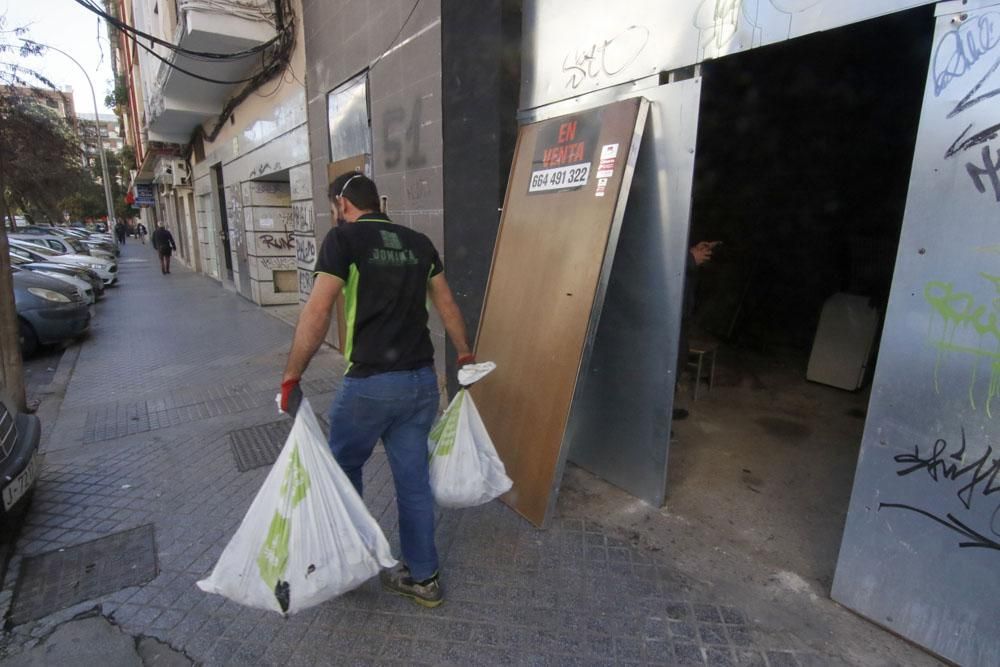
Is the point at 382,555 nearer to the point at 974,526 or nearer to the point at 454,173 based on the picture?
the point at 974,526

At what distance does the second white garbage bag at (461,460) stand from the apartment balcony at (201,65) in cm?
764

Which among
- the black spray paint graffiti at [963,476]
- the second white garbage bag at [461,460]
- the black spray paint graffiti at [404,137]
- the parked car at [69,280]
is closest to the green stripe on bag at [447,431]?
the second white garbage bag at [461,460]

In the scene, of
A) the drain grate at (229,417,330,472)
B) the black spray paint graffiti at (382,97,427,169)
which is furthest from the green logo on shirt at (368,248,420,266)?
the black spray paint graffiti at (382,97,427,169)

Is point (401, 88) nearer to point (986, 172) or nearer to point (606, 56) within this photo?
point (606, 56)

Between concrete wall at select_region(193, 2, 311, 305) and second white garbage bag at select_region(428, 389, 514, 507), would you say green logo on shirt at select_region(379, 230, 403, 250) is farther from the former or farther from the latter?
concrete wall at select_region(193, 2, 311, 305)

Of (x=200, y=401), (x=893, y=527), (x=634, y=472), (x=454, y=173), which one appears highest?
(x=454, y=173)

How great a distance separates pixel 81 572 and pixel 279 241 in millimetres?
8796

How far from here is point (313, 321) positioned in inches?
82.0

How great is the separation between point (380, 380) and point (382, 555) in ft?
2.31

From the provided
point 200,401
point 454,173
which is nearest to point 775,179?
point 454,173

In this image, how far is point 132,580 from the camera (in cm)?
262

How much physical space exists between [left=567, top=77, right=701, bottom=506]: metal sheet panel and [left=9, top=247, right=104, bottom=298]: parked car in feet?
35.4

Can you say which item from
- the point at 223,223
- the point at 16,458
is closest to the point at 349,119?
the point at 16,458

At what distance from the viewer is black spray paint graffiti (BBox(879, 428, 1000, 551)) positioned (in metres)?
1.83
